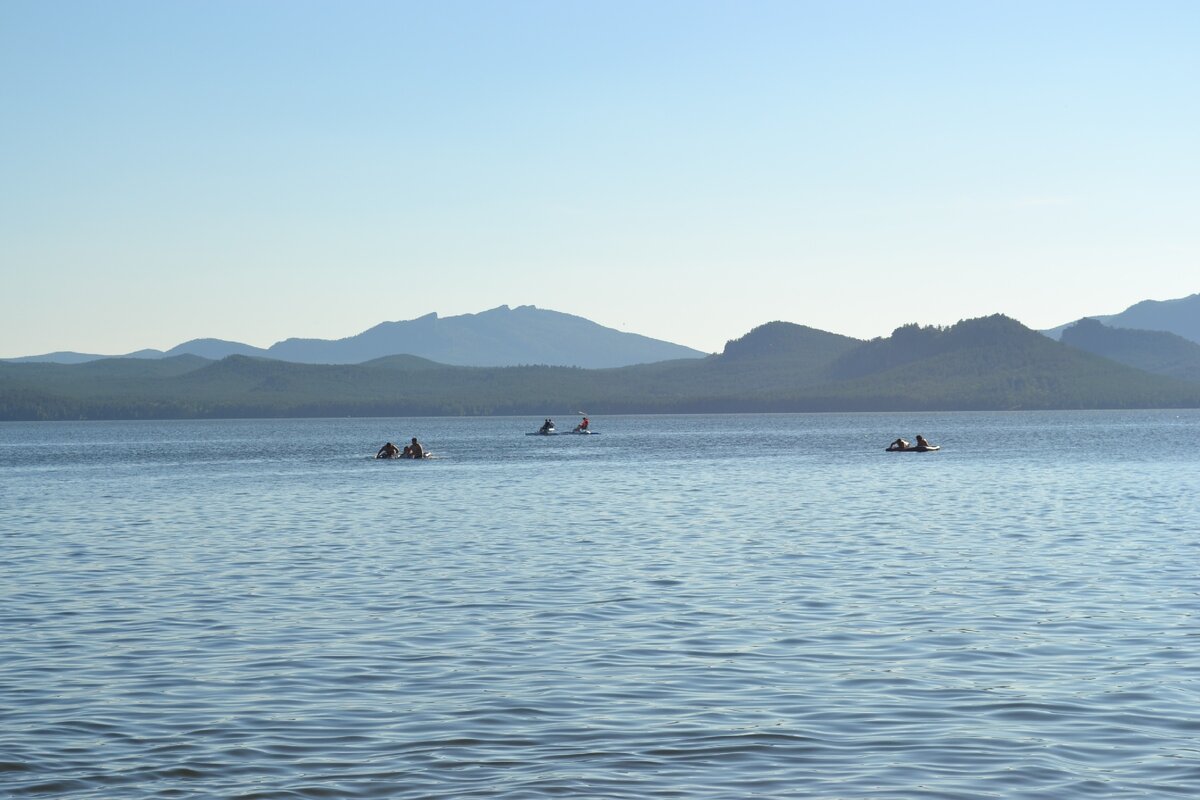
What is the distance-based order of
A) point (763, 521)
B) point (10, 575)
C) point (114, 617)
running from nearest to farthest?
point (114, 617) → point (10, 575) → point (763, 521)

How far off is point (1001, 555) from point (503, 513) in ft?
78.0

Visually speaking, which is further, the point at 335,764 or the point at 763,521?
the point at 763,521

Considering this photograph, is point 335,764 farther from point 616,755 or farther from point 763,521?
point 763,521

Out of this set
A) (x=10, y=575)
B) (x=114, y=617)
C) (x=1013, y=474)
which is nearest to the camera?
(x=114, y=617)

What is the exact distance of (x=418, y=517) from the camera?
182 ft

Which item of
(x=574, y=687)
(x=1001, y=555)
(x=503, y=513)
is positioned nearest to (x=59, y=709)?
(x=574, y=687)

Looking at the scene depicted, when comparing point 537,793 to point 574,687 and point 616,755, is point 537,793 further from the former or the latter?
point 574,687

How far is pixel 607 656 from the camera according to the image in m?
23.4

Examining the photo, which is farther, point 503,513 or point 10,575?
point 503,513

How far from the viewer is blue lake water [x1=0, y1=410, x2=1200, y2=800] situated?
16.4 m

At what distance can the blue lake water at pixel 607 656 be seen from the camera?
1642 centimetres

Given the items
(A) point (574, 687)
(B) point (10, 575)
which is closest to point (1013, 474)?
(B) point (10, 575)

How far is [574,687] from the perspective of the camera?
20922mm

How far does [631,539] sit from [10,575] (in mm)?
17731
